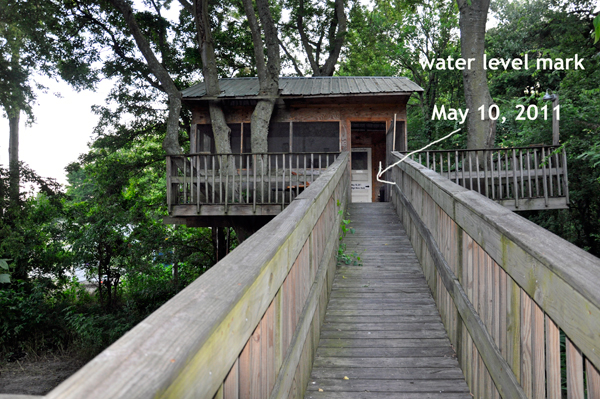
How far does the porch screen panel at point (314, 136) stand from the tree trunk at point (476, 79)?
4.39 m

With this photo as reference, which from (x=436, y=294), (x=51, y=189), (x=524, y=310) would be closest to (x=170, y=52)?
(x=51, y=189)

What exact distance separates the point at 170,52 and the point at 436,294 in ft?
52.1

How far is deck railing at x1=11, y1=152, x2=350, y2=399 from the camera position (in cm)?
68

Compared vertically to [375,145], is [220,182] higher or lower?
lower

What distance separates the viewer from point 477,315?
253cm

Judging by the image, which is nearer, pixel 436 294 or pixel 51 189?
pixel 436 294

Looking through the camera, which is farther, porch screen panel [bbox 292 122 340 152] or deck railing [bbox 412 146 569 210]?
porch screen panel [bbox 292 122 340 152]

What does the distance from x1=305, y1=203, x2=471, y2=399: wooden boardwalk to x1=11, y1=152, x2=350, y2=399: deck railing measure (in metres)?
0.48

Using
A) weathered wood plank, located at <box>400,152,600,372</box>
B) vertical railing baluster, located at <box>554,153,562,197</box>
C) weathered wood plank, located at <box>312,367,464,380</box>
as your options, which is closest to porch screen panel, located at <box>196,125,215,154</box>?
vertical railing baluster, located at <box>554,153,562,197</box>

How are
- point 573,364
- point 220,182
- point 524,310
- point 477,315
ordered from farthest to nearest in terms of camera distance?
point 220,182
point 477,315
point 524,310
point 573,364

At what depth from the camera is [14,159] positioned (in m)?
17.5

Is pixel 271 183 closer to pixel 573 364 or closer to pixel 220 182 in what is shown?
pixel 220 182

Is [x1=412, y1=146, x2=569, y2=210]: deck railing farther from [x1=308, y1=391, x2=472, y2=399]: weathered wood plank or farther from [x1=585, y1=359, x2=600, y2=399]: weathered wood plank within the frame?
[x1=585, y1=359, x2=600, y2=399]: weathered wood plank

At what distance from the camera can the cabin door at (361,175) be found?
15.8m
